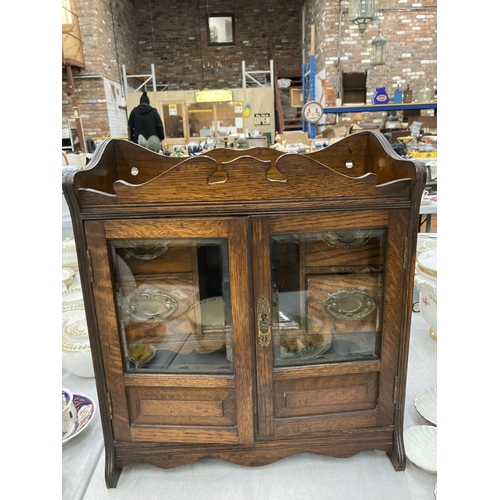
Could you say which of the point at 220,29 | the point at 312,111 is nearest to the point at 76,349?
the point at 312,111

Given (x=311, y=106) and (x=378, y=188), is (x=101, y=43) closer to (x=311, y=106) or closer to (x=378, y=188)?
(x=311, y=106)

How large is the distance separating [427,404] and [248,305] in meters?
0.70

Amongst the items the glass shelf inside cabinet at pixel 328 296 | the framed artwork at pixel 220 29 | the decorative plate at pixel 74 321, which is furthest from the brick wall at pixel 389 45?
the glass shelf inside cabinet at pixel 328 296

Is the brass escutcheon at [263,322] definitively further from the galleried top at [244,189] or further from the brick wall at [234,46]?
the brick wall at [234,46]

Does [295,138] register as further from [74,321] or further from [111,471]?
[111,471]

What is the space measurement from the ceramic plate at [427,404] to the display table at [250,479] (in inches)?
6.5

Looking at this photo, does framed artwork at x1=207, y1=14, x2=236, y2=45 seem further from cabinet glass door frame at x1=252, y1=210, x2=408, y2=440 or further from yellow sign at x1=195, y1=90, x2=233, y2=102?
cabinet glass door frame at x1=252, y1=210, x2=408, y2=440

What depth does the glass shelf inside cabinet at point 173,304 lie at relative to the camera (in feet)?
3.21

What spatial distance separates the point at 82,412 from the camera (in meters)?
1.23

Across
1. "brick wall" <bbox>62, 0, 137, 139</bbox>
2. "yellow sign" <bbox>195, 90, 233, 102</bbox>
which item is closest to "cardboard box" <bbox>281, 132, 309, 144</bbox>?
"yellow sign" <bbox>195, 90, 233, 102</bbox>

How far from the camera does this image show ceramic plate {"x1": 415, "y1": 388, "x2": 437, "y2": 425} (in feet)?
3.88

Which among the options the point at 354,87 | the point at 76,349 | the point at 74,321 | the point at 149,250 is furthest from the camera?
the point at 354,87

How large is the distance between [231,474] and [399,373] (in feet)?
1.73

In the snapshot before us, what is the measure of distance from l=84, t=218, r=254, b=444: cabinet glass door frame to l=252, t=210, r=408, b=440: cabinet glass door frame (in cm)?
4
